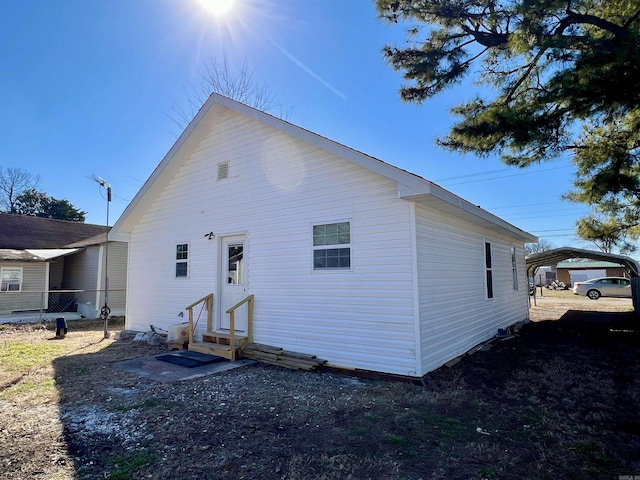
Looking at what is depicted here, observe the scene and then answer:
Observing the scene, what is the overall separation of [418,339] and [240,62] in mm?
14098

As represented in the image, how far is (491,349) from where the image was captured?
8.02 meters

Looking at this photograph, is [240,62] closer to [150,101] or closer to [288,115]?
[288,115]

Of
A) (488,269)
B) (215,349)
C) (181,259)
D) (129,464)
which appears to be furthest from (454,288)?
(181,259)

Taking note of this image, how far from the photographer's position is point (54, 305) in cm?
1677

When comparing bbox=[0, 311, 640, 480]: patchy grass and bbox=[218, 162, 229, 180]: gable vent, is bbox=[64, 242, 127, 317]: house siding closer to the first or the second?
bbox=[218, 162, 229, 180]: gable vent

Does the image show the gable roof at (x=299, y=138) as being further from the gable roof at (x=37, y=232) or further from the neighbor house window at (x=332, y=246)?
the gable roof at (x=37, y=232)

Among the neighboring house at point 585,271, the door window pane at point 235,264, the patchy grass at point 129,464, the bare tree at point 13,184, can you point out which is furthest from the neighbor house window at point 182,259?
the neighboring house at point 585,271

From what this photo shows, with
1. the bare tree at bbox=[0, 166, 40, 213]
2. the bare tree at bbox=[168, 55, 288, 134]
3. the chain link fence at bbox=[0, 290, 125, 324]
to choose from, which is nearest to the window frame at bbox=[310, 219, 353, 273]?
the bare tree at bbox=[168, 55, 288, 134]

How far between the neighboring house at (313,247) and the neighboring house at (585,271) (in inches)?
1334

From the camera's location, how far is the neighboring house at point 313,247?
5703mm

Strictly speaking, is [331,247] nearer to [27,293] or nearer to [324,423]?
[324,423]

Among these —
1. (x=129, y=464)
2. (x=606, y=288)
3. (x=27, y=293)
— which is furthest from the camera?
(x=606, y=288)

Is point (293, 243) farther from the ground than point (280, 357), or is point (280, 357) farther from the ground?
point (293, 243)

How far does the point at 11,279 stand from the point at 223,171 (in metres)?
13.3
